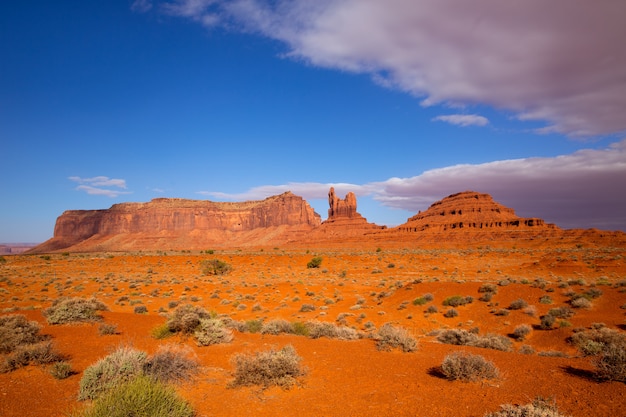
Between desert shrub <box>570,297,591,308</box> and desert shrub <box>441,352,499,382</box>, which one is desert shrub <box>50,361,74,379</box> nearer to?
desert shrub <box>441,352,499,382</box>

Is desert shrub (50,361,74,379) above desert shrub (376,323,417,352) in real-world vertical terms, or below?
above

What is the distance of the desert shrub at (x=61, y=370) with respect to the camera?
23.3 ft

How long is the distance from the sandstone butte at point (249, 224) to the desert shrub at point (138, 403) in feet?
310

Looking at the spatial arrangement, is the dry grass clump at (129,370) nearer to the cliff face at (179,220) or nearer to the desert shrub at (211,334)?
the desert shrub at (211,334)

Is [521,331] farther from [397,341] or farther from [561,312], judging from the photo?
[397,341]

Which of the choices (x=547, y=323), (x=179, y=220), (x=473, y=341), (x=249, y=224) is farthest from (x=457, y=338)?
(x=179, y=220)

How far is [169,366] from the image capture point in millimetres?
7258

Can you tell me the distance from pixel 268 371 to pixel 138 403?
3267mm

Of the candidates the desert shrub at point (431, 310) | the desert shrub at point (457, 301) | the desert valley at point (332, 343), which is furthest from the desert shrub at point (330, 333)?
the desert shrub at point (457, 301)

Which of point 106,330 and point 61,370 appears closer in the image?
point 61,370

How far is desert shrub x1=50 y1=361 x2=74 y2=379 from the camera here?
280 inches

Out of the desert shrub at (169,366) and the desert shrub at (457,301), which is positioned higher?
Answer: the desert shrub at (169,366)

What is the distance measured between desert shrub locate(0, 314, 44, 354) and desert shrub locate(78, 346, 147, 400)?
370cm

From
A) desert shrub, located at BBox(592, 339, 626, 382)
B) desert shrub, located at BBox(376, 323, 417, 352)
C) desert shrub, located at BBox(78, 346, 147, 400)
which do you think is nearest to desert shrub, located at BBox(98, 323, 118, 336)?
desert shrub, located at BBox(78, 346, 147, 400)
